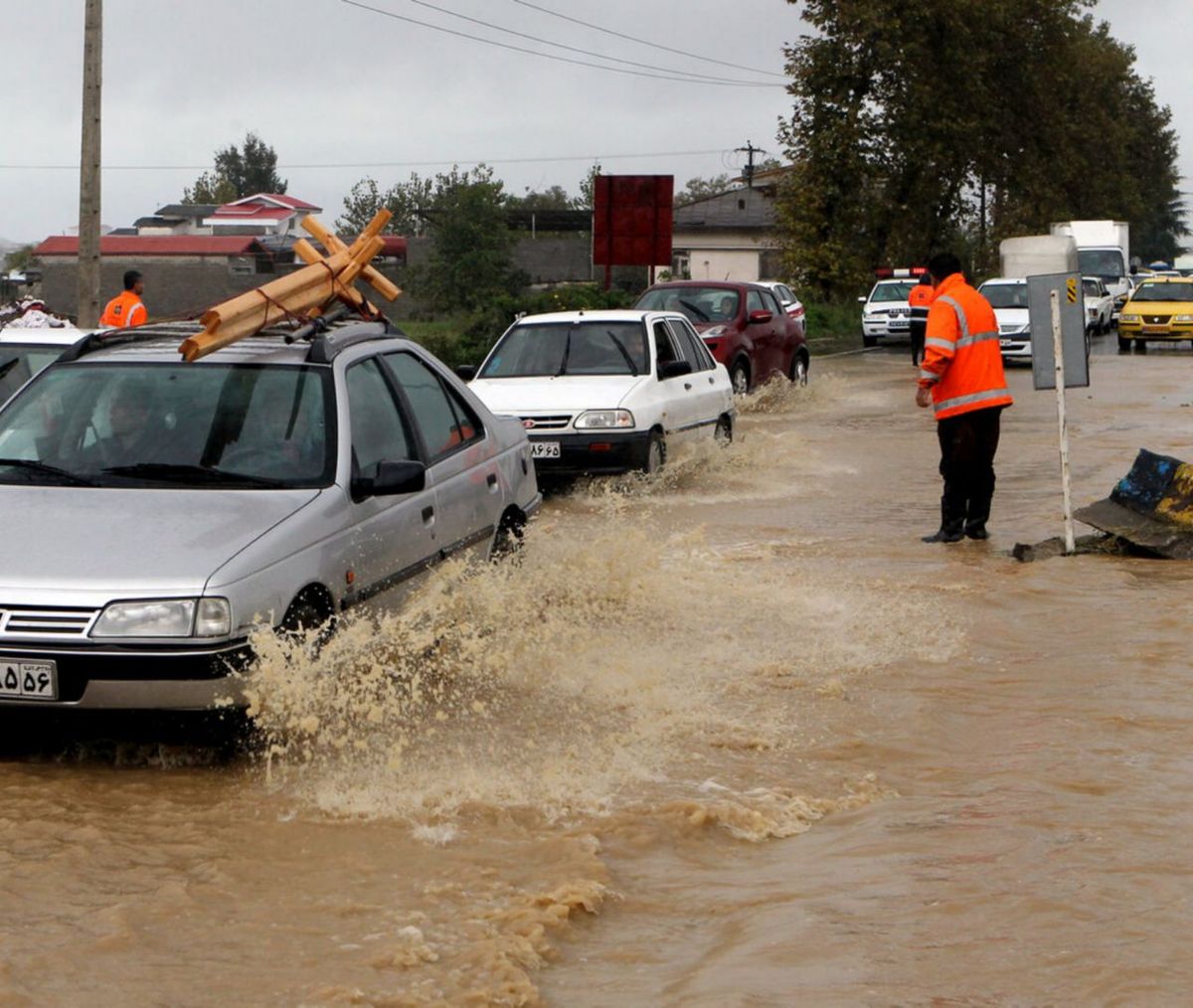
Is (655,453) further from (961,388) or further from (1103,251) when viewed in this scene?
(1103,251)

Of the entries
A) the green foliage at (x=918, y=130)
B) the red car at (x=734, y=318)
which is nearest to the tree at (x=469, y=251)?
the green foliage at (x=918, y=130)

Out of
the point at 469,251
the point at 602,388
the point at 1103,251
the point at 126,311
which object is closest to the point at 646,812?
the point at 602,388

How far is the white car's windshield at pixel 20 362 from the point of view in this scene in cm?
1044

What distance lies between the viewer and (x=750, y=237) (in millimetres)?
84375

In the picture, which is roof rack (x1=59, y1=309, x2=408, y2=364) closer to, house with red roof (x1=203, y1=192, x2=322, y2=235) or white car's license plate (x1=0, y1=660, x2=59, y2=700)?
white car's license plate (x1=0, y1=660, x2=59, y2=700)

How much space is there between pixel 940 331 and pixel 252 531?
21.5 feet

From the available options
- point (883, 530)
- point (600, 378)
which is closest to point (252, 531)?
point (883, 530)

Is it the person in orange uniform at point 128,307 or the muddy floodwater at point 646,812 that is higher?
the person in orange uniform at point 128,307

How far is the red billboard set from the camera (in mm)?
29781

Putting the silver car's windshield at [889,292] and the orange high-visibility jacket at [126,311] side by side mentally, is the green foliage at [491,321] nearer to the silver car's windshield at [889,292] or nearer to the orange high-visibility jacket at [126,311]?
the orange high-visibility jacket at [126,311]

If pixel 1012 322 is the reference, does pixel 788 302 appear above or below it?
above

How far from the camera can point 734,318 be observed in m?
23.5

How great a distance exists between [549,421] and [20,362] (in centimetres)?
518

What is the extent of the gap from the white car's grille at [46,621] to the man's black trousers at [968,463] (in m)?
7.27
